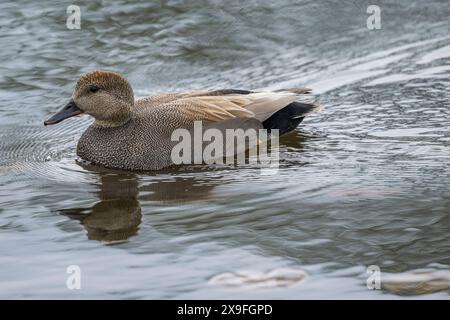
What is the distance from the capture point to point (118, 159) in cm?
773

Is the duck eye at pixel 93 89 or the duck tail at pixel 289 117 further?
the duck tail at pixel 289 117

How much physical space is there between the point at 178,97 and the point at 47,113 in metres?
1.73

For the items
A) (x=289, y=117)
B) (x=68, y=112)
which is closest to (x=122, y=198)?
(x=68, y=112)

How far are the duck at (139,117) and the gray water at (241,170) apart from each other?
0.19 m

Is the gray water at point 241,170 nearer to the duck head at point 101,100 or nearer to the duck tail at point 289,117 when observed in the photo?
the duck tail at point 289,117

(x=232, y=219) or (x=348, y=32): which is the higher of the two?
(x=348, y=32)

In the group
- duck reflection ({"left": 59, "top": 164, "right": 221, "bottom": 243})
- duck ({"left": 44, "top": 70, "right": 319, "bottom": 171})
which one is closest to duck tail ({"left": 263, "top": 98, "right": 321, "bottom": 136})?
duck ({"left": 44, "top": 70, "right": 319, "bottom": 171})

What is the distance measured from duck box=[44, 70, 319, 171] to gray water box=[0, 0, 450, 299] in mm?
185

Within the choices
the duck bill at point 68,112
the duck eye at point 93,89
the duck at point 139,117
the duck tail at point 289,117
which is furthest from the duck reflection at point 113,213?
the duck tail at point 289,117

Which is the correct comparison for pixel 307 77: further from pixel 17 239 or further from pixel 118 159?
pixel 17 239

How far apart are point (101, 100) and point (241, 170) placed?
1.32 m

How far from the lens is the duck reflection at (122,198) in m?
6.19
